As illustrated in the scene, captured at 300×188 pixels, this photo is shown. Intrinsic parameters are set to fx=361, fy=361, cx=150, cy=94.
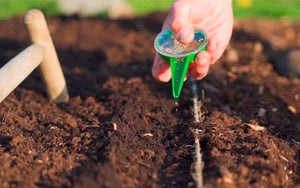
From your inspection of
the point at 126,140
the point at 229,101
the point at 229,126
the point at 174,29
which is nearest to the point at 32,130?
the point at 126,140

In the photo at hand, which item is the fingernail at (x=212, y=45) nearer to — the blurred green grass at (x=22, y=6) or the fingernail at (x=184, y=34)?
the fingernail at (x=184, y=34)

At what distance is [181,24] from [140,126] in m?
0.69

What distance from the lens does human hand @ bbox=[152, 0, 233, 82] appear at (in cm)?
216

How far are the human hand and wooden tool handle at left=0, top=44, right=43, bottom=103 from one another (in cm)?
83

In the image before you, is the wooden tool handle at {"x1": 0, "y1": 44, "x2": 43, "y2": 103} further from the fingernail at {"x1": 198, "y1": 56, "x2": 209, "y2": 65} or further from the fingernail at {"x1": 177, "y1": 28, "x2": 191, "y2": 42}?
the fingernail at {"x1": 198, "y1": 56, "x2": 209, "y2": 65}

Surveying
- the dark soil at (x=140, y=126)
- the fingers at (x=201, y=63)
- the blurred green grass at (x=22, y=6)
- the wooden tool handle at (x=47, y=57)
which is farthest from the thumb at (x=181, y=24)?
the blurred green grass at (x=22, y=6)

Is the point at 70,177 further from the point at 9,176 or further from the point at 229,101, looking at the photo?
the point at 229,101

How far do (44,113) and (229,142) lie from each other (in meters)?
1.29

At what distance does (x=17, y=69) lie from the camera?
2.21 metres

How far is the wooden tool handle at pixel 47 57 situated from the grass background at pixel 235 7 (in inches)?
89.8

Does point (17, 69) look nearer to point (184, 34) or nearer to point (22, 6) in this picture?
point (184, 34)

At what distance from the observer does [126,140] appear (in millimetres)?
2102

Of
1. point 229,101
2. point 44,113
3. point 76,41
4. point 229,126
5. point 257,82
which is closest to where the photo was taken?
point 229,126

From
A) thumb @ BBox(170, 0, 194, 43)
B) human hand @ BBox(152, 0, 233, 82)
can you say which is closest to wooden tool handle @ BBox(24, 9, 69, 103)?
human hand @ BBox(152, 0, 233, 82)
